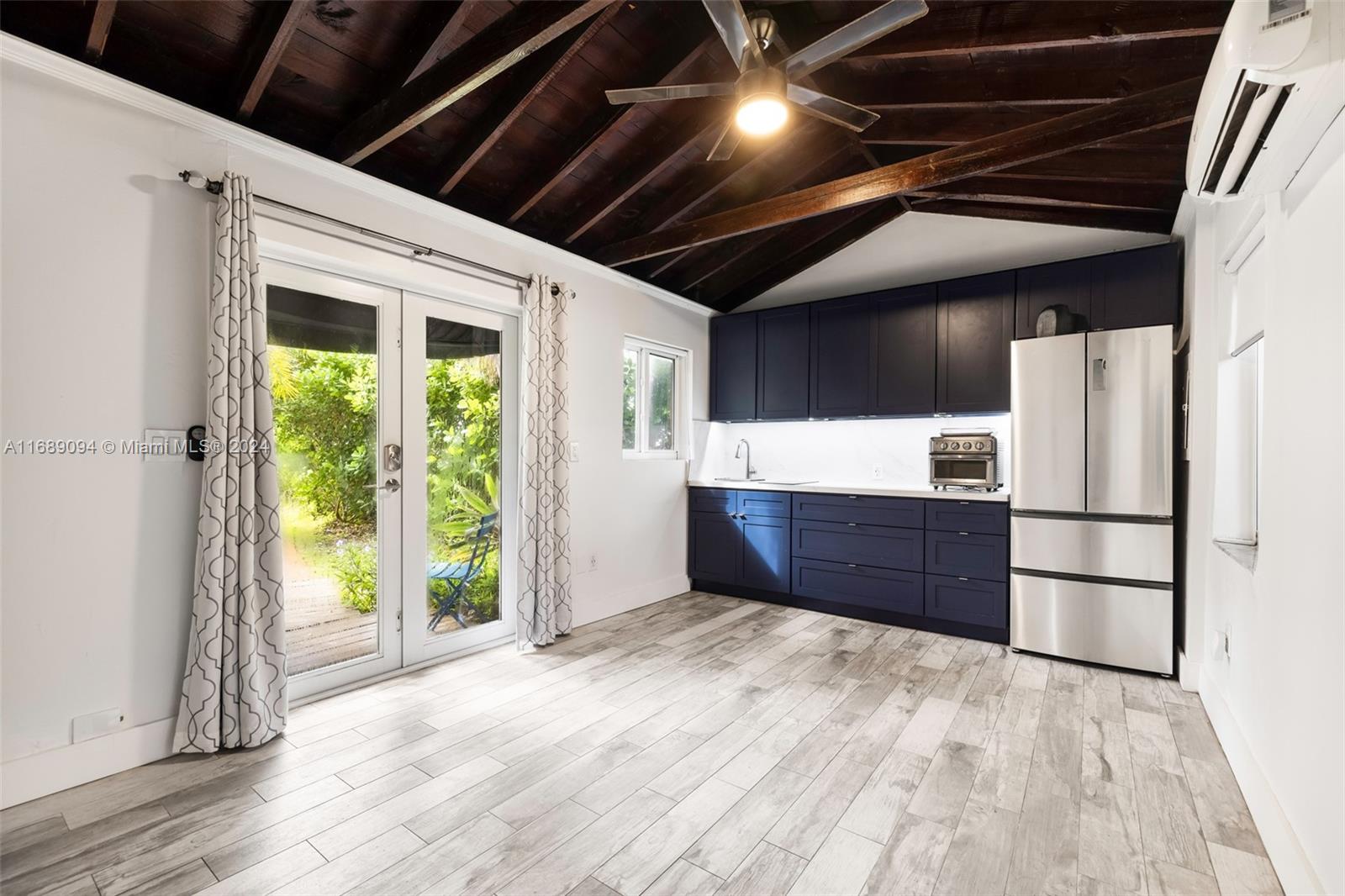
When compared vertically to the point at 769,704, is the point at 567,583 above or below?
above

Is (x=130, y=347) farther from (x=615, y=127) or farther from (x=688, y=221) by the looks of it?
(x=688, y=221)

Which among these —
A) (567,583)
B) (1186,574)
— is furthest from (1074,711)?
(567,583)

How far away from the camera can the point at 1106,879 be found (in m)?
1.73

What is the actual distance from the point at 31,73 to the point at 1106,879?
4.36 metres

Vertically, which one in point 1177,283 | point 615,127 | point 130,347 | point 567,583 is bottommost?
point 567,583

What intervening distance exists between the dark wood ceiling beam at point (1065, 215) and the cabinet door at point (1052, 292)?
37 cm

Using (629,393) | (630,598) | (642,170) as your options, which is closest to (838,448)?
(629,393)

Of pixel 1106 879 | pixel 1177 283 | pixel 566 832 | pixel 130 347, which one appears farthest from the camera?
pixel 1177 283

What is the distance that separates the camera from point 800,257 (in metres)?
5.20

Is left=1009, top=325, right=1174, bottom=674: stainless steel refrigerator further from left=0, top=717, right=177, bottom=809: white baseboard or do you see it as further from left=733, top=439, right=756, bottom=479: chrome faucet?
left=0, top=717, right=177, bottom=809: white baseboard

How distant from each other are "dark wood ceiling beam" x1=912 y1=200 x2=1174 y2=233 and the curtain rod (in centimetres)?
297

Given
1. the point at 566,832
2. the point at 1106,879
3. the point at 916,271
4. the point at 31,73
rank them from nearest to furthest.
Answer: the point at 1106,879 < the point at 566,832 < the point at 31,73 < the point at 916,271

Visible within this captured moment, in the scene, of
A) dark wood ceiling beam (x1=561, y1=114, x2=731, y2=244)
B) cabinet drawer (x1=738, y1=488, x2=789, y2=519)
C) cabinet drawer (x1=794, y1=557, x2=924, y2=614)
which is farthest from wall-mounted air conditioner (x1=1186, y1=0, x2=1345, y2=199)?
cabinet drawer (x1=738, y1=488, x2=789, y2=519)

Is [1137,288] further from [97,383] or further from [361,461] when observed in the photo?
[97,383]
